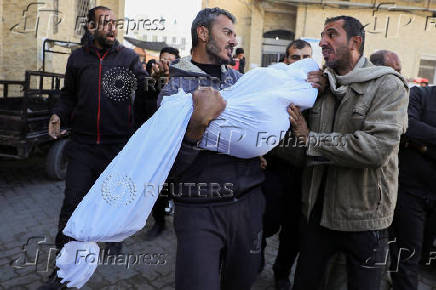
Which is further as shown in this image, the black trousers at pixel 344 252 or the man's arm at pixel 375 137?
the black trousers at pixel 344 252

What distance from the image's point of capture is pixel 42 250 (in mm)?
3939

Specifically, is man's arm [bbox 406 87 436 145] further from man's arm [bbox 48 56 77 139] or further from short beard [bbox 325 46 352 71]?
man's arm [bbox 48 56 77 139]

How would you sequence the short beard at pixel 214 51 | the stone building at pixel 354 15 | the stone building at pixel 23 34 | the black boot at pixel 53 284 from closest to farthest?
the short beard at pixel 214 51 → the black boot at pixel 53 284 → the stone building at pixel 23 34 → the stone building at pixel 354 15

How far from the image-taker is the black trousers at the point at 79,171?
126 inches

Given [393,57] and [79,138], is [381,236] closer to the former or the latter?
[393,57]

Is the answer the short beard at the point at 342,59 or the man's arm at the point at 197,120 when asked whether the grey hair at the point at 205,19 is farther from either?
the short beard at the point at 342,59

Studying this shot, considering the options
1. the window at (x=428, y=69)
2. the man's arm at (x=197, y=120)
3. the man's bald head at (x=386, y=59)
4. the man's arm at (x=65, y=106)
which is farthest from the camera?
the window at (x=428, y=69)

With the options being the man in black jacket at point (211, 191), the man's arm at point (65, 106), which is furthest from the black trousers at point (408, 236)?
the man's arm at point (65, 106)

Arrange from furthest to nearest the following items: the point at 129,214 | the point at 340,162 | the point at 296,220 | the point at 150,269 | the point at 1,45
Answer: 1. the point at 1,45
2. the point at 150,269
3. the point at 296,220
4. the point at 340,162
5. the point at 129,214

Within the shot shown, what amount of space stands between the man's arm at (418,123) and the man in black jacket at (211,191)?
4.99 feet

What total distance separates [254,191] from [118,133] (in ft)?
5.60

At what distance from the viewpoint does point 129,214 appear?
173 centimetres

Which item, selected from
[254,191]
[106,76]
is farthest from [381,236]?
[106,76]

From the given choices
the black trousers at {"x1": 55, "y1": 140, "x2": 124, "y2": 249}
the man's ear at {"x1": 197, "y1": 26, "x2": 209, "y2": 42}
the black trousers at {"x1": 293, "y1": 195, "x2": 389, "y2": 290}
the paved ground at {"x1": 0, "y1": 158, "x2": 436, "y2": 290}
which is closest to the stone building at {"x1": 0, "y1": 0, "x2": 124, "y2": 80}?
the paved ground at {"x1": 0, "y1": 158, "x2": 436, "y2": 290}
